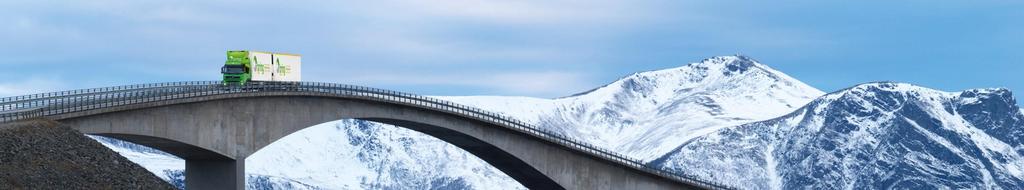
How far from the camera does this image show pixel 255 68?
111 metres

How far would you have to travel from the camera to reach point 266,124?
106062mm

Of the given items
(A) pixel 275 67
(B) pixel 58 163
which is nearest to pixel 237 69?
(A) pixel 275 67

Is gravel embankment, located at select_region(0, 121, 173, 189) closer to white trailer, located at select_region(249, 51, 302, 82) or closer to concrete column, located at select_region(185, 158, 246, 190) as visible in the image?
concrete column, located at select_region(185, 158, 246, 190)

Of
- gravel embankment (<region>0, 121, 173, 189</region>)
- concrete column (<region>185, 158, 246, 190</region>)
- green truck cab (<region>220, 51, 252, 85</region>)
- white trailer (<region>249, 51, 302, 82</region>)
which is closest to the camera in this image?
gravel embankment (<region>0, 121, 173, 189</region>)

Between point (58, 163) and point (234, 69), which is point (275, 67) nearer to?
point (234, 69)

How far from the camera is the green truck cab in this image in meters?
110

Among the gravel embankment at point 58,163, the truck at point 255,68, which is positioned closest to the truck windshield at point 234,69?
the truck at point 255,68

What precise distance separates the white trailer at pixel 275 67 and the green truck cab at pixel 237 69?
0.36 m

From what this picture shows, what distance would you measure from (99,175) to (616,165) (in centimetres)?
6412

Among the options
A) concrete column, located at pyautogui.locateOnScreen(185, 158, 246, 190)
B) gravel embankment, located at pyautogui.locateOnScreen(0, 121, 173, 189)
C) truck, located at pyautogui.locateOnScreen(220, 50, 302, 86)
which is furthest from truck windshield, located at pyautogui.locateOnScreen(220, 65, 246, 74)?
gravel embankment, located at pyautogui.locateOnScreen(0, 121, 173, 189)

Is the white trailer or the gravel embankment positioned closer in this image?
the gravel embankment

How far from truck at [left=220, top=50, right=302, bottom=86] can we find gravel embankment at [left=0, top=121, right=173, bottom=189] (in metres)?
25.8

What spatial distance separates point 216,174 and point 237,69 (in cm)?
1198

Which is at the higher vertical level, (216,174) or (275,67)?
(275,67)
